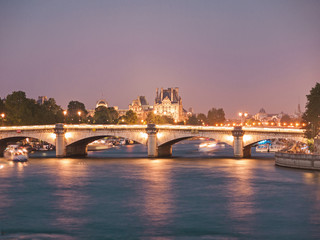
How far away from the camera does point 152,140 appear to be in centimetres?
9388

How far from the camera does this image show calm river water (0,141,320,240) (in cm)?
3528

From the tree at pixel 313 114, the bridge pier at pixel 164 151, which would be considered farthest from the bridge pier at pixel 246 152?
the bridge pier at pixel 164 151

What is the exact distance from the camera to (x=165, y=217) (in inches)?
1553

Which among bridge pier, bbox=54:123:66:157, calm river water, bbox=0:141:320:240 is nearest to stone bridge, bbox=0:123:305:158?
bridge pier, bbox=54:123:66:157

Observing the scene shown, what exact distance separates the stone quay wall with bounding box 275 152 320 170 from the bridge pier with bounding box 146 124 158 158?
87.7 feet

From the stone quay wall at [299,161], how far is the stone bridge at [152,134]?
12.0 metres

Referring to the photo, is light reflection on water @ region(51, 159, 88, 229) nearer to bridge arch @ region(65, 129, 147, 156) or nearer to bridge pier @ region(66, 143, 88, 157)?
bridge arch @ region(65, 129, 147, 156)

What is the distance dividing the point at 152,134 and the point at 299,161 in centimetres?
3242

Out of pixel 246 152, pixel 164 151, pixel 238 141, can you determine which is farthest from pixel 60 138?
pixel 246 152

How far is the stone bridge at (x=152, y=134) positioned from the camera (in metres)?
85.8

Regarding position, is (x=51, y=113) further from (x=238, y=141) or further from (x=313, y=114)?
(x=313, y=114)

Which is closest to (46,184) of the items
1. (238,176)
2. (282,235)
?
(238,176)

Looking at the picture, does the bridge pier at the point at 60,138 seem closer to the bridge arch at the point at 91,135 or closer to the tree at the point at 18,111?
the bridge arch at the point at 91,135

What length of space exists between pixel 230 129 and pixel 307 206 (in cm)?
4484
